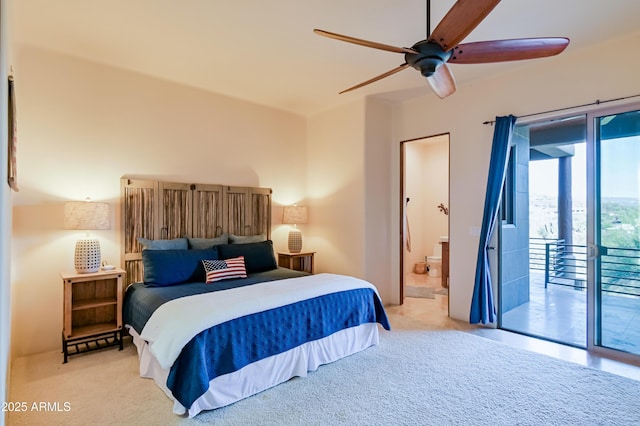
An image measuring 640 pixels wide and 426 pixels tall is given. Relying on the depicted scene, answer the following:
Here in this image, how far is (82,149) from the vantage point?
3545 millimetres

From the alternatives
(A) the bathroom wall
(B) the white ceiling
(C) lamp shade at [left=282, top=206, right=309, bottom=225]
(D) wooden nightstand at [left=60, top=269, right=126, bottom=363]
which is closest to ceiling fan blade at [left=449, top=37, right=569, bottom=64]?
(B) the white ceiling

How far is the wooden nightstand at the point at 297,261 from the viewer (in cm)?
488

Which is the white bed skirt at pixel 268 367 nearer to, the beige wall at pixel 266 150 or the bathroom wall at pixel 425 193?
the beige wall at pixel 266 150

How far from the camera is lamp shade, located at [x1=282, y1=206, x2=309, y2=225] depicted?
5.09 metres

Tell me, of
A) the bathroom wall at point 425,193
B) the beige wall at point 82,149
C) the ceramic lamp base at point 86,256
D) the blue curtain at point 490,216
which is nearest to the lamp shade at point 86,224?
the ceramic lamp base at point 86,256

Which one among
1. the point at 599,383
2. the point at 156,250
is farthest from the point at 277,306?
the point at 599,383

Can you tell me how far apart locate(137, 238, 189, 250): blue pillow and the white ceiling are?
1948 mm

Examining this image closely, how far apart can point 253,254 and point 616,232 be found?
12.4 feet

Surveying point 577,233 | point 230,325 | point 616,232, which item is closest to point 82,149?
point 230,325

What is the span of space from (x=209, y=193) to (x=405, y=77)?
2854 mm

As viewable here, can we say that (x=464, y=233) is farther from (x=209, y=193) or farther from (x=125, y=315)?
(x=125, y=315)

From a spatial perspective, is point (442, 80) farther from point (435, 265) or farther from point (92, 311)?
point (435, 265)

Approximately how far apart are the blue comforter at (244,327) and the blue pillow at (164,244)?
1.49ft

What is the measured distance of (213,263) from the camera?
3682mm
